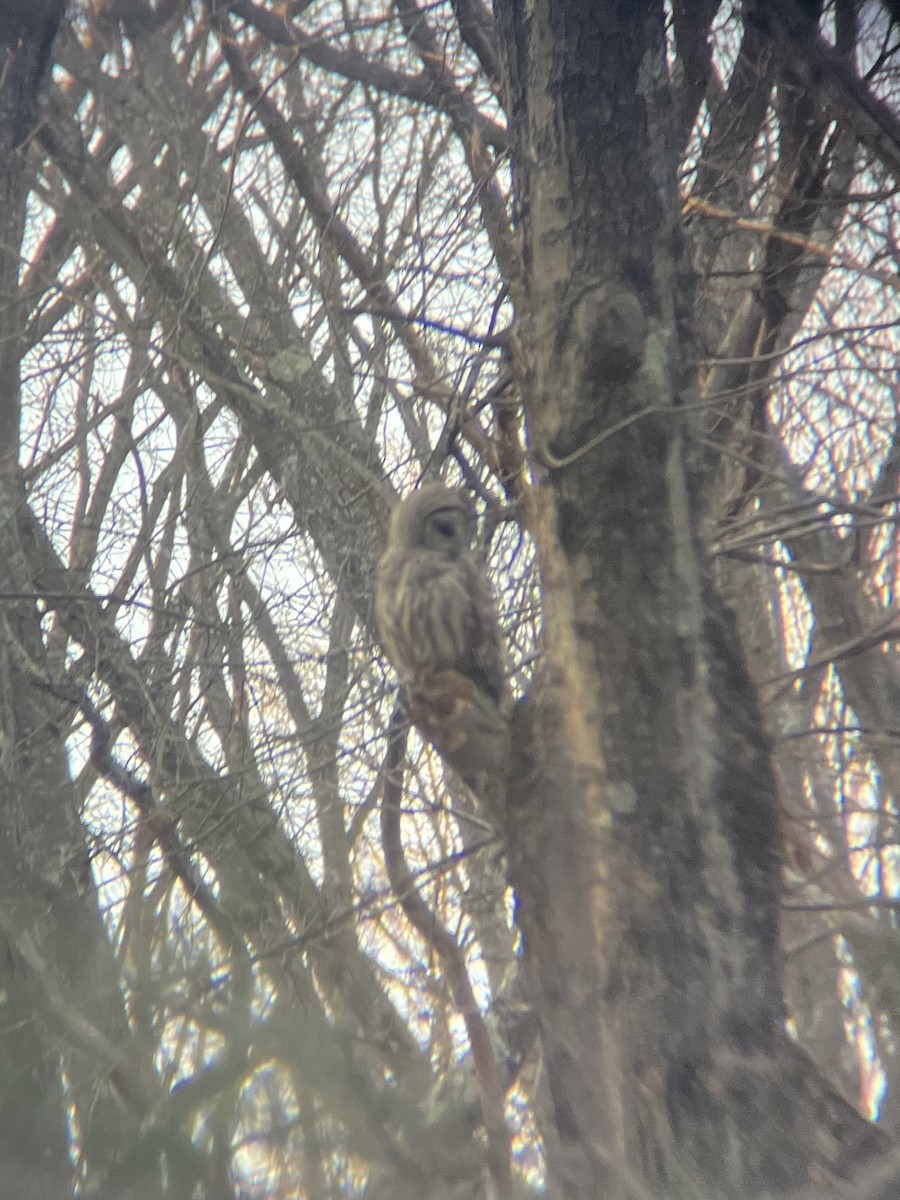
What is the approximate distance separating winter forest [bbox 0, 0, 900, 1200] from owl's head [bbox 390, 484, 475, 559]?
16 centimetres

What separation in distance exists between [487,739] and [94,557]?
14.1 feet

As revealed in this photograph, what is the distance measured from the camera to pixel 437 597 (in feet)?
13.7

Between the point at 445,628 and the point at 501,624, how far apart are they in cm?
65

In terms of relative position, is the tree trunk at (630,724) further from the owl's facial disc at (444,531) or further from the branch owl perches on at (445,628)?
the owl's facial disc at (444,531)

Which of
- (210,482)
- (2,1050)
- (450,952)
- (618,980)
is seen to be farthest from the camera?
(210,482)

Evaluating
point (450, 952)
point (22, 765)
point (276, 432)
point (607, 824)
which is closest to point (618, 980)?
point (607, 824)

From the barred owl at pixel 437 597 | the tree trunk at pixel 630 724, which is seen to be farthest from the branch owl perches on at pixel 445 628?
the tree trunk at pixel 630 724

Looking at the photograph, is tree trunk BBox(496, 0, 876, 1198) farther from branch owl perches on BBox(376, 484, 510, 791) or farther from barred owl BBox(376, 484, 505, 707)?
barred owl BBox(376, 484, 505, 707)

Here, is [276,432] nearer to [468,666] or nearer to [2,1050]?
[468,666]

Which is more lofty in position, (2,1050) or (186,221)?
(186,221)

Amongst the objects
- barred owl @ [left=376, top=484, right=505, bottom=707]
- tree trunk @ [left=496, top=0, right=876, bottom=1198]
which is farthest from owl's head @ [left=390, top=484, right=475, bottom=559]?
tree trunk @ [left=496, top=0, right=876, bottom=1198]

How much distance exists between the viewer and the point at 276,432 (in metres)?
5.30

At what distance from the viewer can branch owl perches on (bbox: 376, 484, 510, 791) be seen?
3.30 m

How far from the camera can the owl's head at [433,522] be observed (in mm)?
→ 4371
